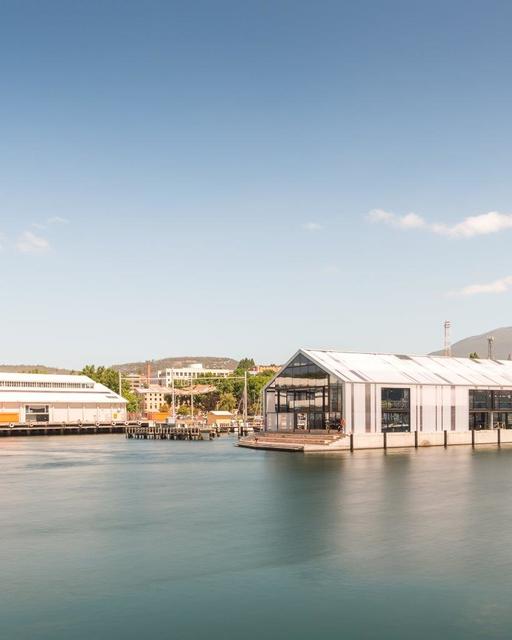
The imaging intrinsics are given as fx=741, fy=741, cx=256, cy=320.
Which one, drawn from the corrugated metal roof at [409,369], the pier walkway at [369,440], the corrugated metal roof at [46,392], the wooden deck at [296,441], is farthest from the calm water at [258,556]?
the corrugated metal roof at [46,392]

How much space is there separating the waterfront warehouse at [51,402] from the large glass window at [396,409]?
100m

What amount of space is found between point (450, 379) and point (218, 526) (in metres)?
79.0

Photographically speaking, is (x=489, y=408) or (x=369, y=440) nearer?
(x=369, y=440)

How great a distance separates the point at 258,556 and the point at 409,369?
83.1m

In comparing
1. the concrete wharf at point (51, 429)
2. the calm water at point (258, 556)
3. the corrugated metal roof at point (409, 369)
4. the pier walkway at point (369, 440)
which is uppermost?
the corrugated metal roof at point (409, 369)

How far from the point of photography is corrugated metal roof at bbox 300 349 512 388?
10838 cm

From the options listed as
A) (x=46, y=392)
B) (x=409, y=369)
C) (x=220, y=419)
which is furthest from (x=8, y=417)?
(x=409, y=369)

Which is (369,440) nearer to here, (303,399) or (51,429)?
(303,399)

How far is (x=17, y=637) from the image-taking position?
90.5 ft

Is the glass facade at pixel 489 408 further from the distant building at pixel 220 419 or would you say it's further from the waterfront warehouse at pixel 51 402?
the waterfront warehouse at pixel 51 402

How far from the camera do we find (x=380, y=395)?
107m

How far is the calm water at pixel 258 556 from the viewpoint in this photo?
29.3 metres

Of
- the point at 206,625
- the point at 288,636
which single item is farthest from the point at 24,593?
the point at 288,636

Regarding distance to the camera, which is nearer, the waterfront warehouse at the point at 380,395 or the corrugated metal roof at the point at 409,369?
the waterfront warehouse at the point at 380,395
